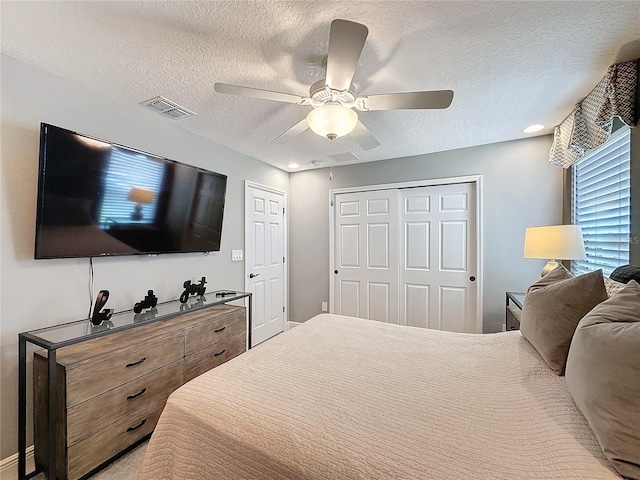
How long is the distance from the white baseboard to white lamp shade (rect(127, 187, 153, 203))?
1.69 meters

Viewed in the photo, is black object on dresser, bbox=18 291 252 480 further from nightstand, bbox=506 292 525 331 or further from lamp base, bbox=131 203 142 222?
nightstand, bbox=506 292 525 331

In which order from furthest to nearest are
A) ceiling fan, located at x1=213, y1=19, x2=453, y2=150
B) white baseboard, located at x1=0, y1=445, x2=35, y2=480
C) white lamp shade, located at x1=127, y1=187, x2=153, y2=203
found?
white lamp shade, located at x1=127, y1=187, x2=153, y2=203, white baseboard, located at x1=0, y1=445, x2=35, y2=480, ceiling fan, located at x1=213, y1=19, x2=453, y2=150

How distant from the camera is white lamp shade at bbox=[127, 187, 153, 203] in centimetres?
209

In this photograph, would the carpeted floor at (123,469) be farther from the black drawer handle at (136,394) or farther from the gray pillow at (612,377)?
the gray pillow at (612,377)

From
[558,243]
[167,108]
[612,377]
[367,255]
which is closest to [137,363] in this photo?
[167,108]

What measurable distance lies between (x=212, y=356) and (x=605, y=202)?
3441mm

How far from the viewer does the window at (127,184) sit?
1942 millimetres

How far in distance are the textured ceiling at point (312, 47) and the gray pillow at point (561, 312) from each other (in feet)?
4.16

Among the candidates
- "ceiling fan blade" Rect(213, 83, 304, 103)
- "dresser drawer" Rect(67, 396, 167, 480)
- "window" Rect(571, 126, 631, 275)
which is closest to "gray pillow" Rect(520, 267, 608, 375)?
"window" Rect(571, 126, 631, 275)

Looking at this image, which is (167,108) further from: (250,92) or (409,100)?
(409,100)

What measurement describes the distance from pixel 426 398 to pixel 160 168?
2.46 metres

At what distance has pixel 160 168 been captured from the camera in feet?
7.47

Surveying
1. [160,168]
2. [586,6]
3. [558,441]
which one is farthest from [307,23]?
[558,441]

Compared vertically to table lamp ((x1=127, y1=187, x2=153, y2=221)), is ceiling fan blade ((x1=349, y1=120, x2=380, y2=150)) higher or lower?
higher
